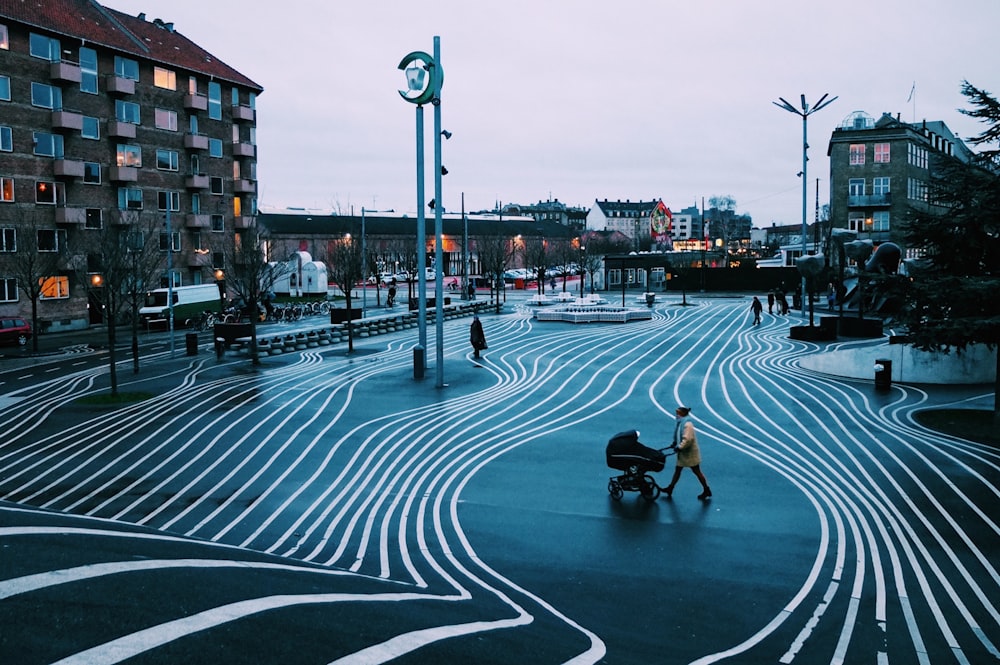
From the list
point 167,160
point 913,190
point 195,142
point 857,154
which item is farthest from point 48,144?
point 913,190

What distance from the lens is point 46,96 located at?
143 ft

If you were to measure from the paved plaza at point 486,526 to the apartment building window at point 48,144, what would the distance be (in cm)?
2431

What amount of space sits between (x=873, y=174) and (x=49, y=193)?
6309cm

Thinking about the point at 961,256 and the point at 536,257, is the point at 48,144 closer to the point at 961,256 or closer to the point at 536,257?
the point at 961,256

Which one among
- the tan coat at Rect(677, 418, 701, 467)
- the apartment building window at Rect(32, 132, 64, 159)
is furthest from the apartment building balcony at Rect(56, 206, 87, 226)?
the tan coat at Rect(677, 418, 701, 467)

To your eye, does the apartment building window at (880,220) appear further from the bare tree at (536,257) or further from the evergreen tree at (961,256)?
the evergreen tree at (961,256)

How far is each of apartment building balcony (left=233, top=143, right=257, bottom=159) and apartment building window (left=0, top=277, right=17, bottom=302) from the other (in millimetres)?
18800

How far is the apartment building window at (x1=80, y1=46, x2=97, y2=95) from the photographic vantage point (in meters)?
45.5

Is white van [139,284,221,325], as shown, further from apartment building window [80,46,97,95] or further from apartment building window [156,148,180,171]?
apartment building window [80,46,97,95]

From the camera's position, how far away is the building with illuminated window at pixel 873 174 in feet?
220

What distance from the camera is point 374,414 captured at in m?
20.2

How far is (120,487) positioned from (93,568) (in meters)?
7.35

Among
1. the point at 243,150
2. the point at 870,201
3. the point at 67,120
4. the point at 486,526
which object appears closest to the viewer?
the point at 486,526

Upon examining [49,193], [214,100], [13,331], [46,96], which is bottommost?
[13,331]
